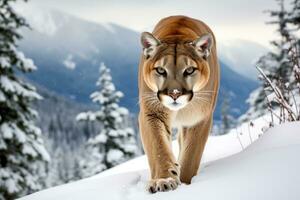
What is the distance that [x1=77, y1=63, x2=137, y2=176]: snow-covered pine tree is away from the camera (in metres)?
26.1

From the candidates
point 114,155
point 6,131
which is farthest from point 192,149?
point 114,155

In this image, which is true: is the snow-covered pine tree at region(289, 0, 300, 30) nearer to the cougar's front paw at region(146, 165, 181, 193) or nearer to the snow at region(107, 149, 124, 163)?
the snow at region(107, 149, 124, 163)

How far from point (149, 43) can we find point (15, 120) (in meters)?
13.3

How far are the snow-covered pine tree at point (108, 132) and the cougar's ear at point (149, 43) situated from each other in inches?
811

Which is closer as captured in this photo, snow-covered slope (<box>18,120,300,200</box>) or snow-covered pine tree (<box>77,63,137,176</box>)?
snow-covered slope (<box>18,120,300,200</box>)

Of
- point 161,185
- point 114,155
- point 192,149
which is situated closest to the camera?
point 161,185

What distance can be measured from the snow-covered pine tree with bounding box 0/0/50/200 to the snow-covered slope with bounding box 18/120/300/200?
11700 mm

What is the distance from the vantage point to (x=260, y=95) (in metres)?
28.6

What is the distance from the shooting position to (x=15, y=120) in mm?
17766

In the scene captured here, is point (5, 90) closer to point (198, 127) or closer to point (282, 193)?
point (198, 127)

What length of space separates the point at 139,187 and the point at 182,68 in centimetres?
121

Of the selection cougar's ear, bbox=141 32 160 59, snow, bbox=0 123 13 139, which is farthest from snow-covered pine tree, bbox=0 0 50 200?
cougar's ear, bbox=141 32 160 59

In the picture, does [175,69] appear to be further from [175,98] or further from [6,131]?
[6,131]

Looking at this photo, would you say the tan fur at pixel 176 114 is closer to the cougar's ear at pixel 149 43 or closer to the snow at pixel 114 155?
the cougar's ear at pixel 149 43
